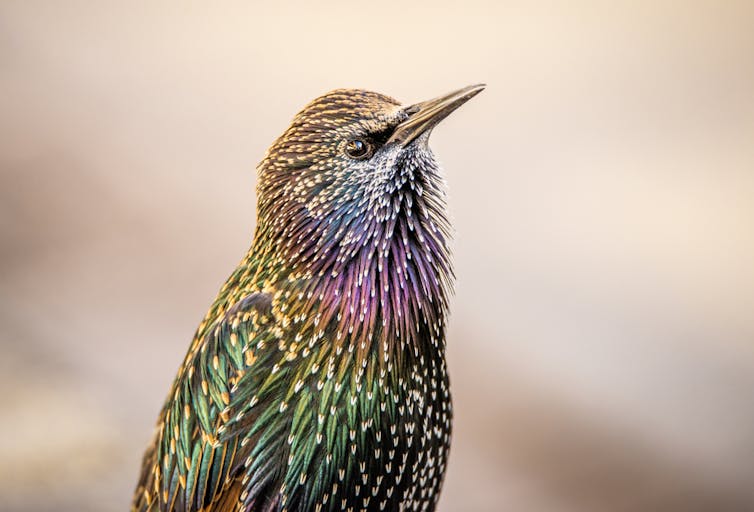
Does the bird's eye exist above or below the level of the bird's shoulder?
above

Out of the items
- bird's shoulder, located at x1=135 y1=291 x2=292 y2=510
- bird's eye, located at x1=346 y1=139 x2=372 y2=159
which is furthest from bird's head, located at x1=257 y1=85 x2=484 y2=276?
bird's shoulder, located at x1=135 y1=291 x2=292 y2=510

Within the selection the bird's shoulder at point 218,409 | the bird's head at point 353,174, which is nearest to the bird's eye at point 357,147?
the bird's head at point 353,174

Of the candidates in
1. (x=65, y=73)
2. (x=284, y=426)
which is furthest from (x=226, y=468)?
(x=65, y=73)

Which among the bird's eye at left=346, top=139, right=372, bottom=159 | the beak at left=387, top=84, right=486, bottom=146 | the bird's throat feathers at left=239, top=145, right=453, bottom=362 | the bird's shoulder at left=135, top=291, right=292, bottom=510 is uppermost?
the beak at left=387, top=84, right=486, bottom=146

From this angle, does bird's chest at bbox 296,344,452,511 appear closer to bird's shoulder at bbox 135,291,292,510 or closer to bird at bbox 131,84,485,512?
bird at bbox 131,84,485,512

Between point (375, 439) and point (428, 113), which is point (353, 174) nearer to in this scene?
point (428, 113)

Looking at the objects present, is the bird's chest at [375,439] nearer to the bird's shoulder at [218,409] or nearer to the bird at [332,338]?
the bird at [332,338]

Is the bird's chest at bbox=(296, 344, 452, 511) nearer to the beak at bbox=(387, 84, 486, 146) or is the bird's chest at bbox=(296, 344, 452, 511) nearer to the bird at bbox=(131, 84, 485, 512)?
the bird at bbox=(131, 84, 485, 512)

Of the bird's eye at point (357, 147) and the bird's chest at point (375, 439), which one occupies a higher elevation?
the bird's eye at point (357, 147)
